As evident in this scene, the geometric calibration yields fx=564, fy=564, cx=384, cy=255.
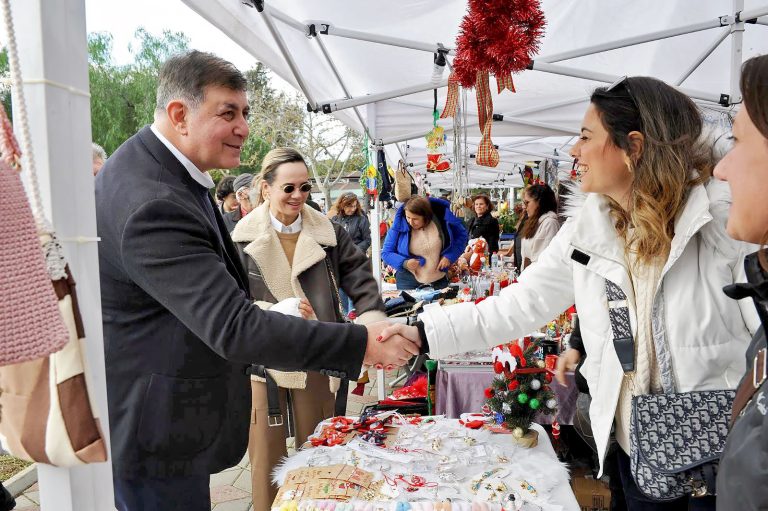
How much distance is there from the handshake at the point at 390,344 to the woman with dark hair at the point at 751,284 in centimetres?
107

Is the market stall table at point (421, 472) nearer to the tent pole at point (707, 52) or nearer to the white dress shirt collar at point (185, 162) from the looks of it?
the white dress shirt collar at point (185, 162)

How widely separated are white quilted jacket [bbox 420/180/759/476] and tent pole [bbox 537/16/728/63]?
2.88 meters

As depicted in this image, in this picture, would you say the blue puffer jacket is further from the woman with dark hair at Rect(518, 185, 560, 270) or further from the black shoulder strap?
the black shoulder strap

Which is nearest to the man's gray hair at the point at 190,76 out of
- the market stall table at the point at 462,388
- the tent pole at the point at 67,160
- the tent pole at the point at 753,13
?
the tent pole at the point at 67,160

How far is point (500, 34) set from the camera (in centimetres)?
291

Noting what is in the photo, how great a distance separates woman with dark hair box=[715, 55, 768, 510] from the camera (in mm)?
914

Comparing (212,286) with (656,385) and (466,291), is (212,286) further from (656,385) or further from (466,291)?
(466,291)

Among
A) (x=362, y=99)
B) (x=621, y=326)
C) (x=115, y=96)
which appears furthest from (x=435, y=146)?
(x=115, y=96)

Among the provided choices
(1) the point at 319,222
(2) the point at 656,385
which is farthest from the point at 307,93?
(2) the point at 656,385

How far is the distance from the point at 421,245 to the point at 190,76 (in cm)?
453

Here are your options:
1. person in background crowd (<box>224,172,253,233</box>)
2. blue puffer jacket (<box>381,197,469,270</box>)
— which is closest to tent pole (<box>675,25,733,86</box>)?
blue puffer jacket (<box>381,197,469,270</box>)

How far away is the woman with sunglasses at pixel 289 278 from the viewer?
319cm

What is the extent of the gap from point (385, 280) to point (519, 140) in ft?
18.1

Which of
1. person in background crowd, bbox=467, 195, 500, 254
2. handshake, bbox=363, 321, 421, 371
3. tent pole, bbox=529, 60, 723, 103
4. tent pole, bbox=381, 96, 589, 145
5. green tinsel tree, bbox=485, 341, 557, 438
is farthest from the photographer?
person in background crowd, bbox=467, 195, 500, 254
